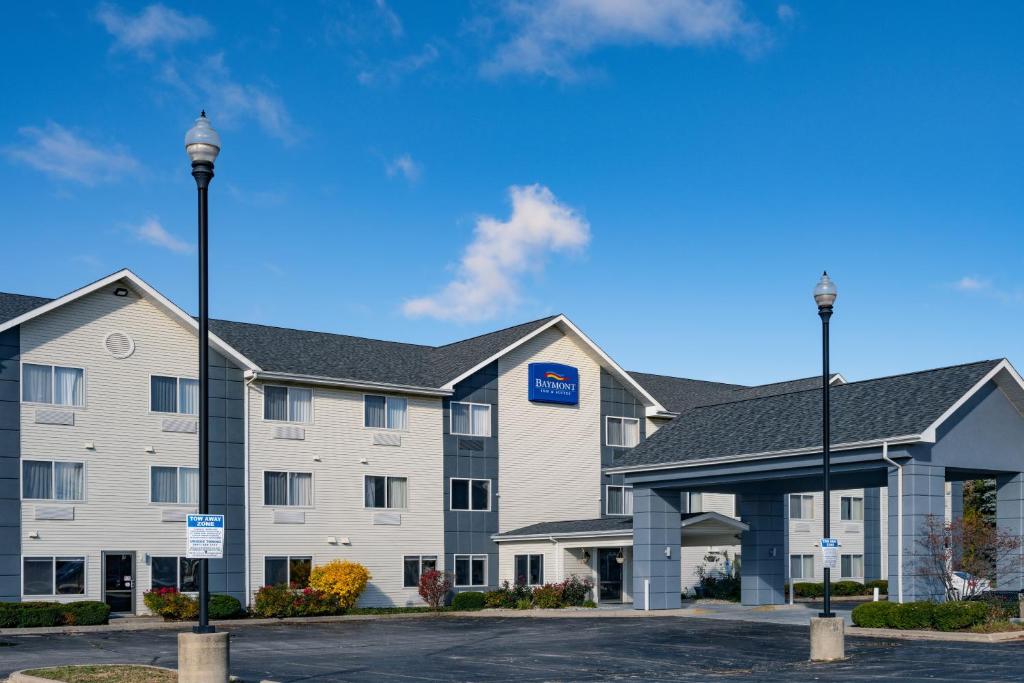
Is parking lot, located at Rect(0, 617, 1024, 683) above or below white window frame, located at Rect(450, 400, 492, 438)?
below

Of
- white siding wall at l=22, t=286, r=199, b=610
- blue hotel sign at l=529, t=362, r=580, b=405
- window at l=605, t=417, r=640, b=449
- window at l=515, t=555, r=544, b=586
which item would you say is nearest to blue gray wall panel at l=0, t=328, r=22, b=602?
white siding wall at l=22, t=286, r=199, b=610

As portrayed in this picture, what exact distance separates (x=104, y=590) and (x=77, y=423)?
5045 mm

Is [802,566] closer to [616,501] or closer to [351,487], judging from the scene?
[616,501]

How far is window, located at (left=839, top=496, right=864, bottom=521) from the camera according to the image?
173ft

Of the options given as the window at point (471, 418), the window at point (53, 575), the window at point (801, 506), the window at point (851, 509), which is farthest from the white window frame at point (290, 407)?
the window at point (851, 509)

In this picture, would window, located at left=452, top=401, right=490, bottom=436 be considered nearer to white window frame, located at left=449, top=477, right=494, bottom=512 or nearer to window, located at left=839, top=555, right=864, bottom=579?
white window frame, located at left=449, top=477, right=494, bottom=512

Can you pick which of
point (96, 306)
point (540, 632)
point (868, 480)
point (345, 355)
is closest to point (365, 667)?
point (540, 632)

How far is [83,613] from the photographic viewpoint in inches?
1297

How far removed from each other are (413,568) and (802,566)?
18.5 metres

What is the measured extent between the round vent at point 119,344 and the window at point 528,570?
16.2 meters

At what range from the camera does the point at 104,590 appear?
35.5 meters

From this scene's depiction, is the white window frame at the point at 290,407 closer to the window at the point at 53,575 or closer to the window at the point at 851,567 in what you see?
the window at the point at 53,575

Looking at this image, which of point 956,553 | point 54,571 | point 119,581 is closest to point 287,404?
point 119,581

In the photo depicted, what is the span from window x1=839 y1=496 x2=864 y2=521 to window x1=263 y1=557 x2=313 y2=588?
2511 centimetres
